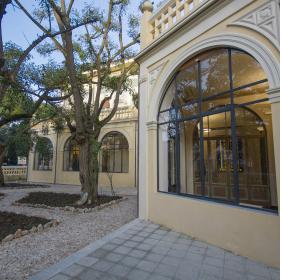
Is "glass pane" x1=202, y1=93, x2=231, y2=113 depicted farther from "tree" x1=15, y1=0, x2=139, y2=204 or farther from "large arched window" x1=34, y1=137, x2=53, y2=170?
"large arched window" x1=34, y1=137, x2=53, y2=170

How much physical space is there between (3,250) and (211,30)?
5.84 metres

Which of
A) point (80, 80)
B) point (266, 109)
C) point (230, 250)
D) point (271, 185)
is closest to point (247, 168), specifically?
point (271, 185)

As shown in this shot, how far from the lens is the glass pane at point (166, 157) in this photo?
231 inches

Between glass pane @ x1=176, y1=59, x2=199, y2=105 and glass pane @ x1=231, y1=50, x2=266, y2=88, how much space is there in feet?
3.14

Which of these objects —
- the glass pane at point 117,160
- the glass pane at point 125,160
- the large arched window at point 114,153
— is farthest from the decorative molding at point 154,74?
the glass pane at point 117,160

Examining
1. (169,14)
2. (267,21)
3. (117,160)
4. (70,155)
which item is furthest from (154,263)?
(70,155)

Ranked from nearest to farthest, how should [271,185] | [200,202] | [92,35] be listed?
[200,202] < [271,185] < [92,35]

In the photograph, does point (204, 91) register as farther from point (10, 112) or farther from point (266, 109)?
point (10, 112)

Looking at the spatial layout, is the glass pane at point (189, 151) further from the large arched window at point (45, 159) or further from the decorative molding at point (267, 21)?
the large arched window at point (45, 159)

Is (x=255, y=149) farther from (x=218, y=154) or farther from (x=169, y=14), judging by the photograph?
(x=169, y=14)

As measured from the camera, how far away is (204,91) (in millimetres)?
5750

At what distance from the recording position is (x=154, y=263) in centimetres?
351

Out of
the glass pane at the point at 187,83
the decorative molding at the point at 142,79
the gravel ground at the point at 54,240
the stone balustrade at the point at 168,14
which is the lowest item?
the gravel ground at the point at 54,240

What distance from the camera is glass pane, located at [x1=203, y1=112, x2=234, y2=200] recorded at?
21.0 feet
